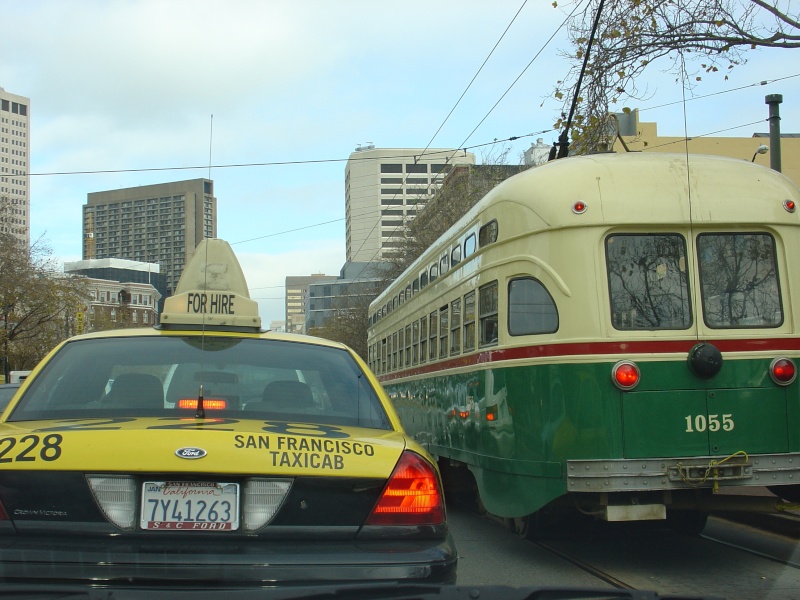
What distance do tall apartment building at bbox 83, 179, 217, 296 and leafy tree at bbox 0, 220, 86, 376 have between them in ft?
17.8

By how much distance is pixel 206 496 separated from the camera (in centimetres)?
321

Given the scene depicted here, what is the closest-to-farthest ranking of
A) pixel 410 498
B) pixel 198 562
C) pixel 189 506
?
pixel 198 562, pixel 189 506, pixel 410 498

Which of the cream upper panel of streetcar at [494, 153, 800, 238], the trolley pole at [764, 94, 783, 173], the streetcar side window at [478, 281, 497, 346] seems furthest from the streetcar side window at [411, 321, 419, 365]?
the trolley pole at [764, 94, 783, 173]

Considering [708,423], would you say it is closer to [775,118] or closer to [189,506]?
[189,506]

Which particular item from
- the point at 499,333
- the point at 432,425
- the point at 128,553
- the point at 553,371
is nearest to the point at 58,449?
the point at 128,553

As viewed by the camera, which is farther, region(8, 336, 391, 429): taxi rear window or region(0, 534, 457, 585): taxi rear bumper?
region(8, 336, 391, 429): taxi rear window

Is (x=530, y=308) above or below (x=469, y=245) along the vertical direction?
below

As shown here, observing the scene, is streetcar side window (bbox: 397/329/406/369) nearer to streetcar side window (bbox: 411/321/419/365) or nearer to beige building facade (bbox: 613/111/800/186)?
streetcar side window (bbox: 411/321/419/365)

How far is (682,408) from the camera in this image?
6.68m

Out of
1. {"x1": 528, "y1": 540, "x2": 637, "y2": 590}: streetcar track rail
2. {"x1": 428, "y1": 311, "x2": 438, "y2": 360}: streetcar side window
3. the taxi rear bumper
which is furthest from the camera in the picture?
{"x1": 428, "y1": 311, "x2": 438, "y2": 360}: streetcar side window

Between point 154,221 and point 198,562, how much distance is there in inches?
1815

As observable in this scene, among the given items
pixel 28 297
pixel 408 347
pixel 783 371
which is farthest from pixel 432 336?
pixel 28 297

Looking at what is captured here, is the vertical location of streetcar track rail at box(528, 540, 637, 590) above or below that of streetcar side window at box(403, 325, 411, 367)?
below

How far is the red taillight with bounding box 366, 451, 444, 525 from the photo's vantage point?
3.40 m
